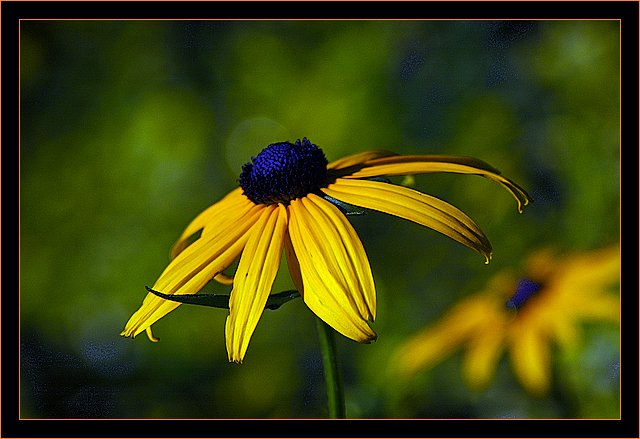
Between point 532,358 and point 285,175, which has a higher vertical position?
point 285,175

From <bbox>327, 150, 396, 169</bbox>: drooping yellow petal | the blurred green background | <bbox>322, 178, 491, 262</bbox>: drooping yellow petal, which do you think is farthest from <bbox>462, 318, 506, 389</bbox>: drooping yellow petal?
<bbox>322, 178, 491, 262</bbox>: drooping yellow petal

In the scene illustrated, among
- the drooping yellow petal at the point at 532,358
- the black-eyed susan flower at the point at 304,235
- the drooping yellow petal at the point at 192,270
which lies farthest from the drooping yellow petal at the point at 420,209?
the drooping yellow petal at the point at 532,358

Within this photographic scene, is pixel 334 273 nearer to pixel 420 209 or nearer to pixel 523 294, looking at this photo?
pixel 420 209

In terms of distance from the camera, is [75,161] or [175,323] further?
[75,161]

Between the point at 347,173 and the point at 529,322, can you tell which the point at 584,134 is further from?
the point at 347,173

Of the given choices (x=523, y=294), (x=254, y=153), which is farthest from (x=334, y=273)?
(x=254, y=153)

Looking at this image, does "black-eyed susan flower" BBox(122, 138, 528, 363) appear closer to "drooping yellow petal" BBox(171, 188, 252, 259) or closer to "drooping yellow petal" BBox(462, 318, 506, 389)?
"drooping yellow petal" BBox(171, 188, 252, 259)

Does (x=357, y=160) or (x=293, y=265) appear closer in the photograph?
(x=293, y=265)

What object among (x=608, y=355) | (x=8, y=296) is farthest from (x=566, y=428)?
(x=8, y=296)
